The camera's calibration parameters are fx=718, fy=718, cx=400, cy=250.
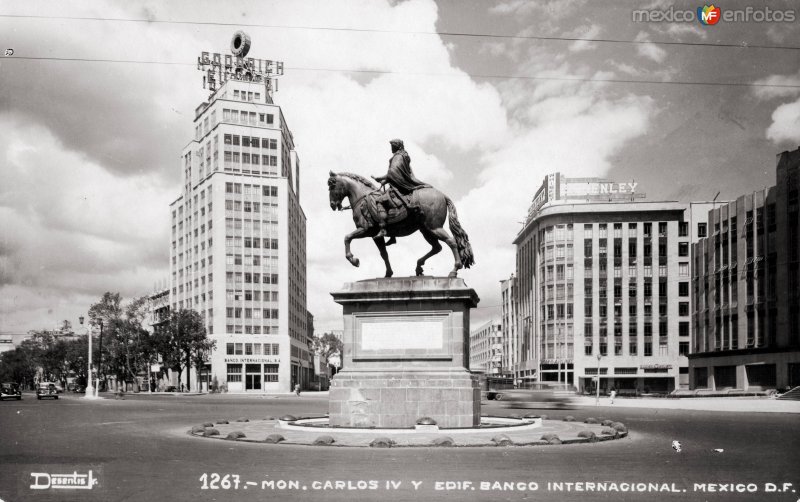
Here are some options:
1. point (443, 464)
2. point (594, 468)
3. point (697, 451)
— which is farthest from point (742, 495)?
point (697, 451)

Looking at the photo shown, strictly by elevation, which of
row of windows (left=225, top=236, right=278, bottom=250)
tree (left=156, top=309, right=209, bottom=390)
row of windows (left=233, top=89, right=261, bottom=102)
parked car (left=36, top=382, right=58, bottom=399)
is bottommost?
parked car (left=36, top=382, right=58, bottom=399)

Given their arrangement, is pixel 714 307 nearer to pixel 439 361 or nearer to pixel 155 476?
pixel 439 361

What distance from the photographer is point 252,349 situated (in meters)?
109

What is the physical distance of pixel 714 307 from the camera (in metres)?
79.5

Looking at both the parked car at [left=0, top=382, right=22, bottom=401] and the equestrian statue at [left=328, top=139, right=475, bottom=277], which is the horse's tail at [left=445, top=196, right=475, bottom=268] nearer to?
the equestrian statue at [left=328, top=139, right=475, bottom=277]

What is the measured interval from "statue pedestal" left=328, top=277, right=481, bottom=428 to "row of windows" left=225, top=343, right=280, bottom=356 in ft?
297

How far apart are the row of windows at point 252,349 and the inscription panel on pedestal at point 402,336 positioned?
90741 mm

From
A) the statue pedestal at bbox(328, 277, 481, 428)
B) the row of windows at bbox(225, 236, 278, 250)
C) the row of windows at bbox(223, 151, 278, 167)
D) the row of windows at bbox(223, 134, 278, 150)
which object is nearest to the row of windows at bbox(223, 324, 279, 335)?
the row of windows at bbox(225, 236, 278, 250)

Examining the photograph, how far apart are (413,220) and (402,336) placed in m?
3.48

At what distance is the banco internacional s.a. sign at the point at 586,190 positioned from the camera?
11300 cm

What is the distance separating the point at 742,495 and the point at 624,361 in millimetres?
103027

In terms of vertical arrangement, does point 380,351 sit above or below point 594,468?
above

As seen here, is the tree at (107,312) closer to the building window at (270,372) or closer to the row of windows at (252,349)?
the row of windows at (252,349)

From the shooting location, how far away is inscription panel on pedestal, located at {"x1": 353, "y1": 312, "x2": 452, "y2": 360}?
20.6 meters
